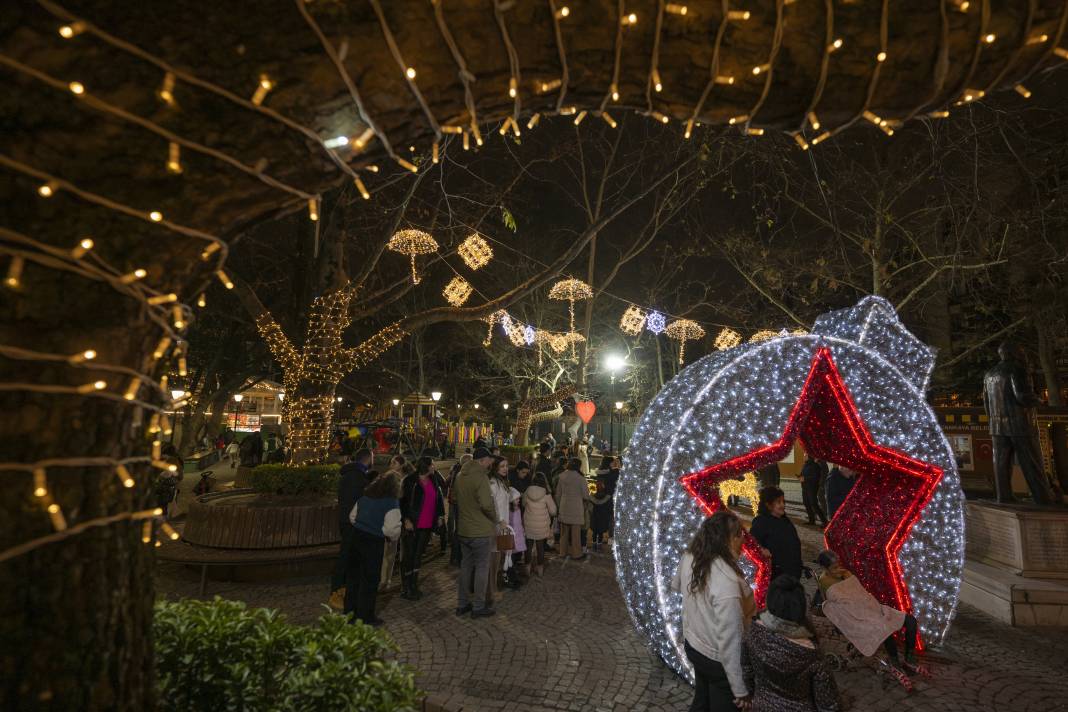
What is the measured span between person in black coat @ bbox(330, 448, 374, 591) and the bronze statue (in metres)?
8.94

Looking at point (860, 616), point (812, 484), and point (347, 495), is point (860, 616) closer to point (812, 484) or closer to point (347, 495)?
point (347, 495)

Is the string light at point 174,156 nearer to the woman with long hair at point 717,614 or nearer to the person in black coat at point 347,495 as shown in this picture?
the woman with long hair at point 717,614

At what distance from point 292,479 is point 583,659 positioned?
5734 millimetres

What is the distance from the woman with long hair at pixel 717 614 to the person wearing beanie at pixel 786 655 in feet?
0.44

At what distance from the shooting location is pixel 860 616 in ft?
15.7

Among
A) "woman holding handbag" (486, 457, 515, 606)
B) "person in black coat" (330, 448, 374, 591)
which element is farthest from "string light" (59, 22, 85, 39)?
"woman holding handbag" (486, 457, 515, 606)

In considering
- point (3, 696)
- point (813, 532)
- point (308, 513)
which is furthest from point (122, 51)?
point (813, 532)

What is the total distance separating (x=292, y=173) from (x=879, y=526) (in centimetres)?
644

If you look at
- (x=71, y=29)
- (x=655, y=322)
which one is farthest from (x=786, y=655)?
(x=655, y=322)

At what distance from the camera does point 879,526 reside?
5699mm

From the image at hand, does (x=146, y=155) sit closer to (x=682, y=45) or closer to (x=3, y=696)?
Result: (x=3, y=696)

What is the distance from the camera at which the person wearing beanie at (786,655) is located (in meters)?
3.32

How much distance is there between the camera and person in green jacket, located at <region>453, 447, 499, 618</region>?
6582 millimetres

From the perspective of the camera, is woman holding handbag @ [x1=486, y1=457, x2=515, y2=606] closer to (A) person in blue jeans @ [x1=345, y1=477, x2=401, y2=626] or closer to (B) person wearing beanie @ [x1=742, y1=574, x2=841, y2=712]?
(A) person in blue jeans @ [x1=345, y1=477, x2=401, y2=626]
